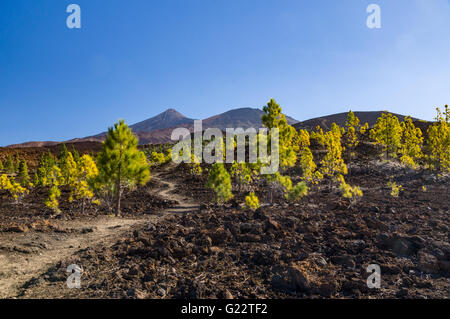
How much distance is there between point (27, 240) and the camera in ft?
30.3

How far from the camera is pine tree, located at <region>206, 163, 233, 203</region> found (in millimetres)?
18073

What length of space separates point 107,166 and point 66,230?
6.23 meters

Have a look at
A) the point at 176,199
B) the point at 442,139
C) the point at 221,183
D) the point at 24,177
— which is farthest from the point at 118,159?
the point at 24,177

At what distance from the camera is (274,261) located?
6.45 meters

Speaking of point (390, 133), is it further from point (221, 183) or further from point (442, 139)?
point (221, 183)

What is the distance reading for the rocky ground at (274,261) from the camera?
5.19 meters

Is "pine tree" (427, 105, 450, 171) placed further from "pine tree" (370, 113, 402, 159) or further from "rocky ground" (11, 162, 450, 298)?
"rocky ground" (11, 162, 450, 298)

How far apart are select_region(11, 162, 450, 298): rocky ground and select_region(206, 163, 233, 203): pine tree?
7.07 metres

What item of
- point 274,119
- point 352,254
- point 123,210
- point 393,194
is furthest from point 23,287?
point 393,194

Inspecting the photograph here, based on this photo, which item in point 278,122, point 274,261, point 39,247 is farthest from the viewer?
point 278,122

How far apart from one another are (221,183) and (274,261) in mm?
12080

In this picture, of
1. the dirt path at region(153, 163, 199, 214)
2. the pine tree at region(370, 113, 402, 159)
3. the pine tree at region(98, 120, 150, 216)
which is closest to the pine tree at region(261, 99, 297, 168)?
the dirt path at region(153, 163, 199, 214)

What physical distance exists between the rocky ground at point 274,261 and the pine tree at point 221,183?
7065 mm
